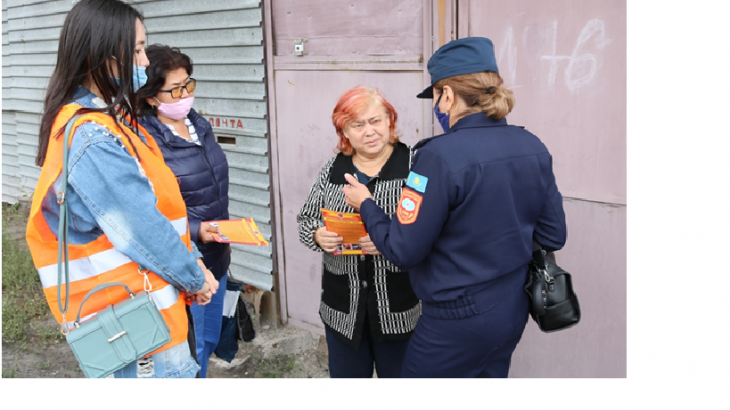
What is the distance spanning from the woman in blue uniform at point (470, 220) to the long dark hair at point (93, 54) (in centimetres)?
106

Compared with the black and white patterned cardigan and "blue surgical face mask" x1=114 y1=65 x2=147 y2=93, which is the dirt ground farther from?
"blue surgical face mask" x1=114 y1=65 x2=147 y2=93

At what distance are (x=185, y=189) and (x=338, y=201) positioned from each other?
0.82 metres

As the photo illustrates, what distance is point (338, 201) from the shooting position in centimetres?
290

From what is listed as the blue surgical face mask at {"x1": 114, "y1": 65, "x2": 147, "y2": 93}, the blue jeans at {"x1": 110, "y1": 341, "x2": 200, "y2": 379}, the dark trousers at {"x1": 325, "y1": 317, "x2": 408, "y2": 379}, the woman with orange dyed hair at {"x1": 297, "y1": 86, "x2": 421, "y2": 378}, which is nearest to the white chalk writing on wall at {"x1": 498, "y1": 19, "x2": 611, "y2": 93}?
the woman with orange dyed hair at {"x1": 297, "y1": 86, "x2": 421, "y2": 378}

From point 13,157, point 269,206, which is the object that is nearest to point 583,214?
point 269,206

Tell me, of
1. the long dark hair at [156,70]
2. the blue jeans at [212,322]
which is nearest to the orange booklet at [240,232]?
the blue jeans at [212,322]

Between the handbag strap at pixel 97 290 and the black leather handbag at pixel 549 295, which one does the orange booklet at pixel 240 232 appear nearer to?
the handbag strap at pixel 97 290

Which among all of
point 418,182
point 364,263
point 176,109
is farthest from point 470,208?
point 176,109

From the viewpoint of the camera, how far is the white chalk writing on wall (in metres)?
2.90

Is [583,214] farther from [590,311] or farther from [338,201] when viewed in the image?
[338,201]

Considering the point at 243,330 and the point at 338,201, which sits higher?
the point at 338,201

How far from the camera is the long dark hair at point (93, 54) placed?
6.68 ft

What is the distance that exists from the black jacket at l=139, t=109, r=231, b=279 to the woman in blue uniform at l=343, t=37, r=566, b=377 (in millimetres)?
1151

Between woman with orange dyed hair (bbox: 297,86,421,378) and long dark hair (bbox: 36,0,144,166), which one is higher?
long dark hair (bbox: 36,0,144,166)
